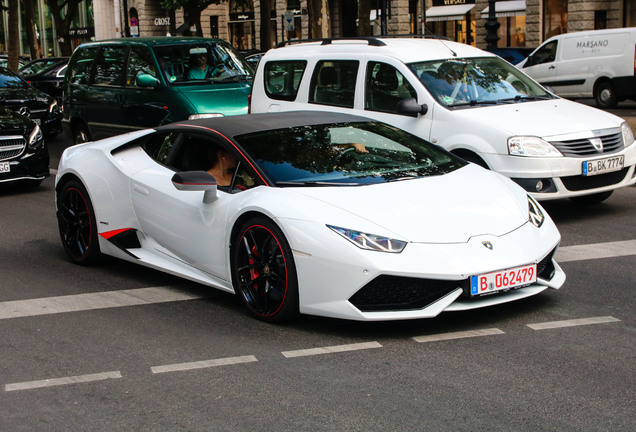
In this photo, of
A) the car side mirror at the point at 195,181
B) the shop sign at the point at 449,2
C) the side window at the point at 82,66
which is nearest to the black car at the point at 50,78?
the side window at the point at 82,66

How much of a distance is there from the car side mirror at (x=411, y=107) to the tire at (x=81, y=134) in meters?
6.68

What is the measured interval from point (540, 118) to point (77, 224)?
433cm

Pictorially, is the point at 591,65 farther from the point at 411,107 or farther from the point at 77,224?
A: the point at 77,224

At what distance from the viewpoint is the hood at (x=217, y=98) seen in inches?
510

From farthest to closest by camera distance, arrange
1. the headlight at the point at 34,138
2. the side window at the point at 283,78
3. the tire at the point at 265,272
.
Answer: the headlight at the point at 34,138 < the side window at the point at 283,78 < the tire at the point at 265,272

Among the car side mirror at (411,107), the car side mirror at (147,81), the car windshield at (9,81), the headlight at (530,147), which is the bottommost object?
the headlight at (530,147)

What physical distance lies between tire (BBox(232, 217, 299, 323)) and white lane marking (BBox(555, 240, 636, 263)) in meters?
2.61

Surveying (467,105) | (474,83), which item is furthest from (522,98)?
(467,105)

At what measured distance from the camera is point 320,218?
219 inches

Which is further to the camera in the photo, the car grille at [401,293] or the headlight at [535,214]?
the headlight at [535,214]

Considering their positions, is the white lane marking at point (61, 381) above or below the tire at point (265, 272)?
below

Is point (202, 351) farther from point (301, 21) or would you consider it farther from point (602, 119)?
point (301, 21)

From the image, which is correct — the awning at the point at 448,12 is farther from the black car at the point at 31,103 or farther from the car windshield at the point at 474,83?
the car windshield at the point at 474,83

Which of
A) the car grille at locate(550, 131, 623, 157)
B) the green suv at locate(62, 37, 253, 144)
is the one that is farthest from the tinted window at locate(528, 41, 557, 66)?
the car grille at locate(550, 131, 623, 157)
